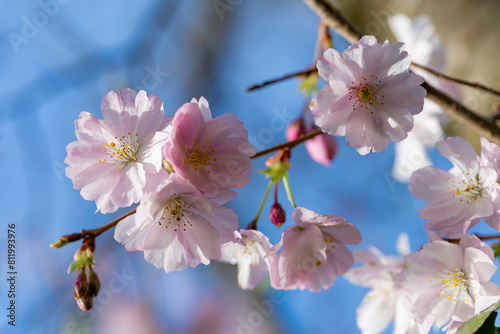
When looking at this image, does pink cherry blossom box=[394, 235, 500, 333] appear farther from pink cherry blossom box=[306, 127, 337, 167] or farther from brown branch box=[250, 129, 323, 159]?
pink cherry blossom box=[306, 127, 337, 167]

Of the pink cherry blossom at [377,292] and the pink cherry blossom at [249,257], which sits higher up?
the pink cherry blossom at [249,257]

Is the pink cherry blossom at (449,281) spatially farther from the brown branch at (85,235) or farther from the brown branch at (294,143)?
the brown branch at (85,235)

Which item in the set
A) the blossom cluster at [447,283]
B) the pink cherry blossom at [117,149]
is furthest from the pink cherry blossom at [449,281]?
the pink cherry blossom at [117,149]

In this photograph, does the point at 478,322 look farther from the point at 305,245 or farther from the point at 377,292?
the point at 377,292

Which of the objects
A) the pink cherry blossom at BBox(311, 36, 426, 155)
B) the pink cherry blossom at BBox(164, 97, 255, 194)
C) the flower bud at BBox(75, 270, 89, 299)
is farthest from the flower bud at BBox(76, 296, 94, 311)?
the pink cherry blossom at BBox(311, 36, 426, 155)

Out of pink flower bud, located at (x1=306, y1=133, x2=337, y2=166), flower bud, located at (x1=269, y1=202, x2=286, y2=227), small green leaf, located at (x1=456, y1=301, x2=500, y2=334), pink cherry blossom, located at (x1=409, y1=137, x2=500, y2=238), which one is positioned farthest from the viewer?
pink flower bud, located at (x1=306, y1=133, x2=337, y2=166)

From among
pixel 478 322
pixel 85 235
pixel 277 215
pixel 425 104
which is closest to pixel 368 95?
pixel 277 215
